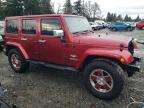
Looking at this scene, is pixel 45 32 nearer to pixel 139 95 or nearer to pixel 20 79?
pixel 20 79

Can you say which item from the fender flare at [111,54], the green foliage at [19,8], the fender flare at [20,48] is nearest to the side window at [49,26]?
the fender flare at [20,48]

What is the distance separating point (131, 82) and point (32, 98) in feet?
9.24

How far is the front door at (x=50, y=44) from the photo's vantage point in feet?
18.8

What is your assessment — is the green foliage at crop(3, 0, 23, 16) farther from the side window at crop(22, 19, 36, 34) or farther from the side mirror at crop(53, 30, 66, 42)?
the side mirror at crop(53, 30, 66, 42)

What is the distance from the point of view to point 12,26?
7082 millimetres

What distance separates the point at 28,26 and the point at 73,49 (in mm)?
1897

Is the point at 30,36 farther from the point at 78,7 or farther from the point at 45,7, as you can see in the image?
the point at 78,7

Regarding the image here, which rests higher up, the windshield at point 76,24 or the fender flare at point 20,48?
the windshield at point 76,24

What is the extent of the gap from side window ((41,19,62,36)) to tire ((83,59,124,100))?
1465mm

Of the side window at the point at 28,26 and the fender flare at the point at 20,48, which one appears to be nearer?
the side window at the point at 28,26

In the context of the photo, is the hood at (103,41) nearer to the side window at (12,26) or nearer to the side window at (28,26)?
the side window at (28,26)

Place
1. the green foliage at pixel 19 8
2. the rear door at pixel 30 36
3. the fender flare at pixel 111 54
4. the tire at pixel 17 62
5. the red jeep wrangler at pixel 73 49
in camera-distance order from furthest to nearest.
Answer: the green foliage at pixel 19 8
the tire at pixel 17 62
the rear door at pixel 30 36
the red jeep wrangler at pixel 73 49
the fender flare at pixel 111 54

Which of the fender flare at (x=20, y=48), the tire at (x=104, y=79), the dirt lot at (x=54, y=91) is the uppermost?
the fender flare at (x=20, y=48)

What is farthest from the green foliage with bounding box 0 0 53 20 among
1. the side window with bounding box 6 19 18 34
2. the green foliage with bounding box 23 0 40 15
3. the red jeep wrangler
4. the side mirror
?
the side mirror
